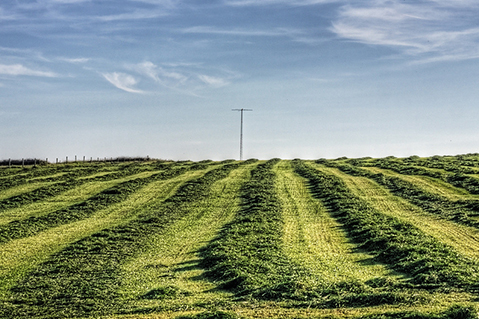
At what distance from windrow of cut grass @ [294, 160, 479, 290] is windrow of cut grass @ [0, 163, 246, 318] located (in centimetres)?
1096

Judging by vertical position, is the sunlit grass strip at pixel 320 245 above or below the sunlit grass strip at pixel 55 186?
below

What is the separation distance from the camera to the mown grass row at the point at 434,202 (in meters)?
32.1

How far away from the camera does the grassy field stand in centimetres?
1694

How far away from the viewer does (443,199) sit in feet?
126

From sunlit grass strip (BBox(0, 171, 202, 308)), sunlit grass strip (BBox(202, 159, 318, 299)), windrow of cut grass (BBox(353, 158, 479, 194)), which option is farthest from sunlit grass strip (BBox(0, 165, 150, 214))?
windrow of cut grass (BBox(353, 158, 479, 194))

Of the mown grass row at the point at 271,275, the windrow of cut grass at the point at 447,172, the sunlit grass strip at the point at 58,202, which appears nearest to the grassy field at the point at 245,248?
the mown grass row at the point at 271,275

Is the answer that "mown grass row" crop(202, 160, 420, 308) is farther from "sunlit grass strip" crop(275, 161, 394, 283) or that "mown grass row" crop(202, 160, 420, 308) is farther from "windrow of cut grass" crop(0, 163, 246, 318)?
"windrow of cut grass" crop(0, 163, 246, 318)

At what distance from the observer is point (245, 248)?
25.1 metres

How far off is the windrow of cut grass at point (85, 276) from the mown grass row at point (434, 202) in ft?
56.5

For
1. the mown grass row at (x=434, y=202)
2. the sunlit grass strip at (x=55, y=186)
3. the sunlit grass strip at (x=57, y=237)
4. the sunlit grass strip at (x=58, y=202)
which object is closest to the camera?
the sunlit grass strip at (x=57, y=237)

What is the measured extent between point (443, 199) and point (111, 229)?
23394 mm

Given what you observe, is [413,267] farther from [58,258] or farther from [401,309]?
[58,258]

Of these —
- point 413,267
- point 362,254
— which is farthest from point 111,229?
point 413,267

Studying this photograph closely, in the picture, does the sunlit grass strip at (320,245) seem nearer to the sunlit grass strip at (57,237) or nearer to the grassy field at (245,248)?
the grassy field at (245,248)
